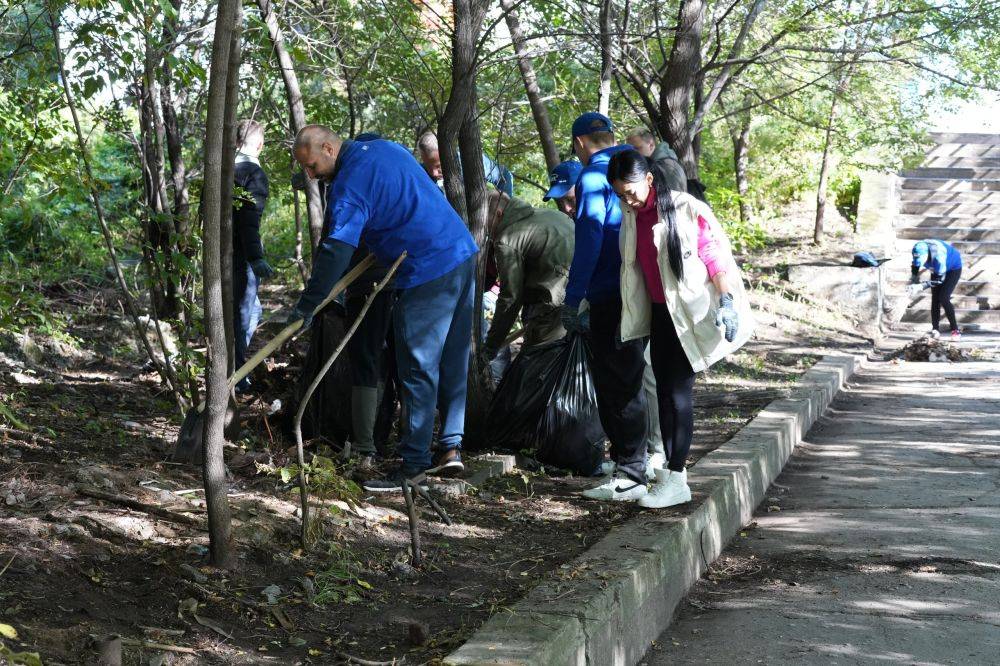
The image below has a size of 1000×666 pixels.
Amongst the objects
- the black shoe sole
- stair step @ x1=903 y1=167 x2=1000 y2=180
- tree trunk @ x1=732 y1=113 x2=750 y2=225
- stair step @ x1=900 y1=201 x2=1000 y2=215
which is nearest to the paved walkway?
the black shoe sole

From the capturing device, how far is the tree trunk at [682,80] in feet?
31.7

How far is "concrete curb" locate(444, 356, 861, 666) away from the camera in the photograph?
10.5 feet

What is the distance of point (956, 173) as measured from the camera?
25828 millimetres

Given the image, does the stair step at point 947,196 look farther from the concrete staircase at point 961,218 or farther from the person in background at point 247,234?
the person in background at point 247,234

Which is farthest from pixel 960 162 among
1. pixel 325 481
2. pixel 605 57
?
pixel 325 481

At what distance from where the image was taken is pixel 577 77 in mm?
12383

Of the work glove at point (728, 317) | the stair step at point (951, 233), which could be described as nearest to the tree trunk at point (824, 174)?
the stair step at point (951, 233)

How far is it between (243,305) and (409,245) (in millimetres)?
2391

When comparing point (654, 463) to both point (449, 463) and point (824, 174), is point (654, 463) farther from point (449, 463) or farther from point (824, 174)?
point (824, 174)

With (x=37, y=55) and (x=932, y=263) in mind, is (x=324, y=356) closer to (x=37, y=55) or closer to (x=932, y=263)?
(x=37, y=55)

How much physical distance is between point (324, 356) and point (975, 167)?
24274 millimetres

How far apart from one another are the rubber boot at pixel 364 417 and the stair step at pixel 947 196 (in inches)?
848

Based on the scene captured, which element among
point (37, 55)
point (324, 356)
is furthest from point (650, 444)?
point (37, 55)

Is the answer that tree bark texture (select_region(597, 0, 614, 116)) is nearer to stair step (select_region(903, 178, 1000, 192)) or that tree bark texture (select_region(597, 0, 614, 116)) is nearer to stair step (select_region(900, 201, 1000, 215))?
stair step (select_region(900, 201, 1000, 215))
